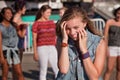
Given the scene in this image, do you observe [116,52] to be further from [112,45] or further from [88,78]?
[88,78]

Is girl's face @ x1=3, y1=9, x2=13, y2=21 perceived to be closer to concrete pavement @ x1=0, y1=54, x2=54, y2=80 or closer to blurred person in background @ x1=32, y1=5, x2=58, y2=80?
blurred person in background @ x1=32, y1=5, x2=58, y2=80

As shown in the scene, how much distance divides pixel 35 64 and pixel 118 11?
17.3 feet

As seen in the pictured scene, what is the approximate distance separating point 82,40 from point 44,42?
4.95 m

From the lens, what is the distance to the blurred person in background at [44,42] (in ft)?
28.0

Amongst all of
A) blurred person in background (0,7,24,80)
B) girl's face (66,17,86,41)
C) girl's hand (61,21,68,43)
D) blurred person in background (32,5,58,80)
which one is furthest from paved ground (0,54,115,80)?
girl's face (66,17,86,41)

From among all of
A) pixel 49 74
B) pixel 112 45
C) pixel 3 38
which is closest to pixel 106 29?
pixel 112 45

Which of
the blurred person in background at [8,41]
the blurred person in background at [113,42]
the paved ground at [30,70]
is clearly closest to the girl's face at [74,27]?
the blurred person in background at [8,41]

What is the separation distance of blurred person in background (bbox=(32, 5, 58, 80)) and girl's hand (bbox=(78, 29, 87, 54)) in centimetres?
472

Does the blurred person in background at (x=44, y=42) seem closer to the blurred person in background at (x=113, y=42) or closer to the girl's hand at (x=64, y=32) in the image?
the blurred person in background at (x=113, y=42)

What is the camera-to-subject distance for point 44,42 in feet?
28.5

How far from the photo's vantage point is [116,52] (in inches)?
340

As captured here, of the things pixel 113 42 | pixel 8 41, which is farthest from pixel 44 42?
pixel 113 42

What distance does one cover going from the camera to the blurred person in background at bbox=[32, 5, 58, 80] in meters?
8.54

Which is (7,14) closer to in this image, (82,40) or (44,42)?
(44,42)
